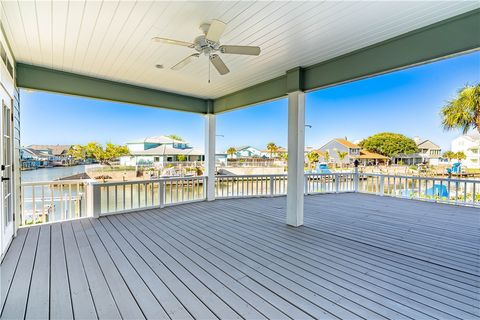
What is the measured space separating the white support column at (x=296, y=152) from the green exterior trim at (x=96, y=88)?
2.99m

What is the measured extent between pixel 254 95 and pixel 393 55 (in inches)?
108

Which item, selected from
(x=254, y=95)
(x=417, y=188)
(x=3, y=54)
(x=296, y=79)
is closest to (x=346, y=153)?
(x=417, y=188)

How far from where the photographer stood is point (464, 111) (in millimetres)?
6387

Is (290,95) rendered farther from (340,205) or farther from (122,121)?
(122,121)

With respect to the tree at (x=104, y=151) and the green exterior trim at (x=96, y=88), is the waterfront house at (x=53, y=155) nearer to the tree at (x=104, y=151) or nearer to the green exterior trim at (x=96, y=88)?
the green exterior trim at (x=96, y=88)

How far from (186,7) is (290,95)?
7.91 feet

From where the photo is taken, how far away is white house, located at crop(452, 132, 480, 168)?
7078 mm

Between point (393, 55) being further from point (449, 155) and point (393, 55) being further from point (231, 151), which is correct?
point (231, 151)

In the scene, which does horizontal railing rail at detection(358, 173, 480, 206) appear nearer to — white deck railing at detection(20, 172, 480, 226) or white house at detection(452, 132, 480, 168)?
white deck railing at detection(20, 172, 480, 226)

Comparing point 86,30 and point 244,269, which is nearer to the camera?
point 244,269

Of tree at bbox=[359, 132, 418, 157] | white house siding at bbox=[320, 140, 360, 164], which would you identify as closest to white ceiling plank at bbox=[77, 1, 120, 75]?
tree at bbox=[359, 132, 418, 157]

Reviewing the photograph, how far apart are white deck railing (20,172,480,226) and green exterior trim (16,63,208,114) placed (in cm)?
181

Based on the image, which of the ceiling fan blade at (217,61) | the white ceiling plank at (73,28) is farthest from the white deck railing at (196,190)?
the ceiling fan blade at (217,61)

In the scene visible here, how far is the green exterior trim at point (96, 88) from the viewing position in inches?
151
